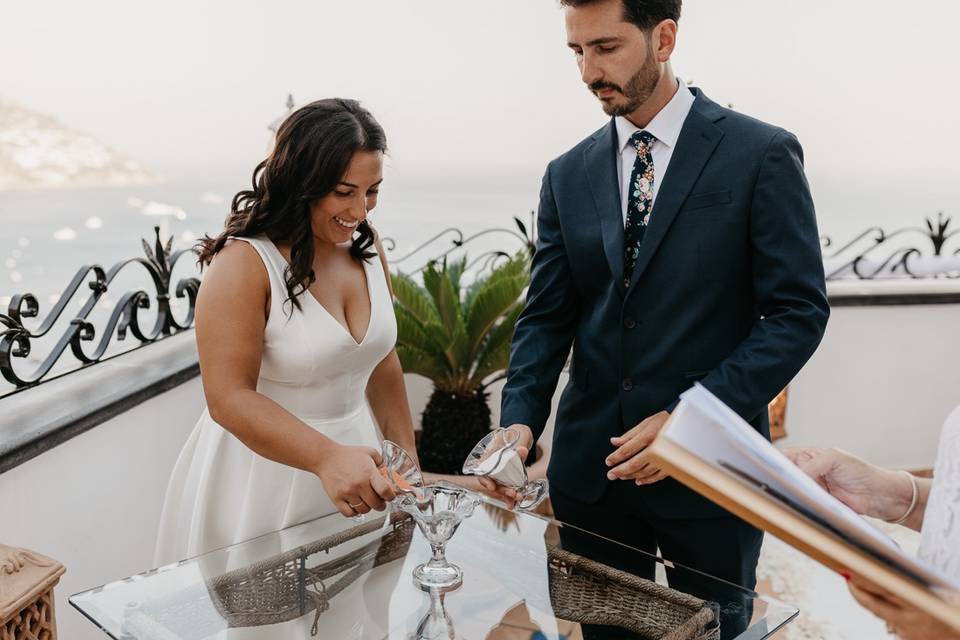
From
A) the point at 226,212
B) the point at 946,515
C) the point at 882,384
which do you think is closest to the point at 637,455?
the point at 946,515

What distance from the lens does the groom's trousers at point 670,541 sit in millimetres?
1563

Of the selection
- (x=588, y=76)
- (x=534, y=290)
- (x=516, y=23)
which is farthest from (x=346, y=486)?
(x=516, y=23)

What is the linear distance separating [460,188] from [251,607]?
3.16 meters

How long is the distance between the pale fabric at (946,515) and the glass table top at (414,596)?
502mm

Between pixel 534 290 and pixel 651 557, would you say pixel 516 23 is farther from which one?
pixel 651 557

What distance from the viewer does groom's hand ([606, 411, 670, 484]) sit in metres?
1.49

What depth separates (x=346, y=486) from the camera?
1.59 metres

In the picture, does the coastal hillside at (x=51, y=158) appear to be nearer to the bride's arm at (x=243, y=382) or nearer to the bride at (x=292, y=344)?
the bride at (x=292, y=344)

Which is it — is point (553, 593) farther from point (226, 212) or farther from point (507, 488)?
point (226, 212)

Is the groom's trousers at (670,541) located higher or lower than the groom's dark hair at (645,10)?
lower

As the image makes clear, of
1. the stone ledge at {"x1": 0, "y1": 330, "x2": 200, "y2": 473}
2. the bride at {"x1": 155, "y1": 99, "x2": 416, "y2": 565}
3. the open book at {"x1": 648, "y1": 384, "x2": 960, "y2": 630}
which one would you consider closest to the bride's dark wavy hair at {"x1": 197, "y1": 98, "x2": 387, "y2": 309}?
the bride at {"x1": 155, "y1": 99, "x2": 416, "y2": 565}

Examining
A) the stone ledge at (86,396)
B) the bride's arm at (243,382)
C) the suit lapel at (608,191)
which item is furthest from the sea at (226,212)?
the suit lapel at (608,191)

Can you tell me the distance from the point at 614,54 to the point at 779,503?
112 cm

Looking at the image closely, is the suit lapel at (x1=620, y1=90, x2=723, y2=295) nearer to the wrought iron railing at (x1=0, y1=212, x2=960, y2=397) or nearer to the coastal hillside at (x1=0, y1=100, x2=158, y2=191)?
the wrought iron railing at (x1=0, y1=212, x2=960, y2=397)
